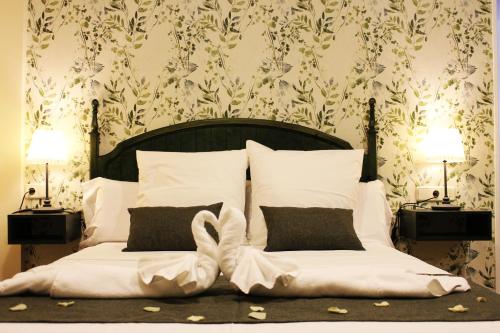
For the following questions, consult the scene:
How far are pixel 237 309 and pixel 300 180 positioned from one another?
4.51ft

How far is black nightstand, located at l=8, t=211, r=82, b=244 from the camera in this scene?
10.0 ft

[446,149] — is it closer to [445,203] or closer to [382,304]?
[445,203]

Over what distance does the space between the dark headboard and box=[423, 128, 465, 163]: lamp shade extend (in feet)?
1.13

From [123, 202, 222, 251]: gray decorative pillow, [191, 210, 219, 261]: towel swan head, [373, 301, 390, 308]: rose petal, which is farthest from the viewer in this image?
[123, 202, 222, 251]: gray decorative pillow

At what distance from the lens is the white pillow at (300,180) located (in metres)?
2.79

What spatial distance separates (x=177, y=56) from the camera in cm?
341

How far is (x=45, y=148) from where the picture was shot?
3104mm

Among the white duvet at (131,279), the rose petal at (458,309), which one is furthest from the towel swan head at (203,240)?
the rose petal at (458,309)

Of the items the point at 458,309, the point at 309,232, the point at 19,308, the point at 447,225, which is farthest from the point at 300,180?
the point at 19,308

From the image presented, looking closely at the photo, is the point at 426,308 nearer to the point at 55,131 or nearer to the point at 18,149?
the point at 55,131

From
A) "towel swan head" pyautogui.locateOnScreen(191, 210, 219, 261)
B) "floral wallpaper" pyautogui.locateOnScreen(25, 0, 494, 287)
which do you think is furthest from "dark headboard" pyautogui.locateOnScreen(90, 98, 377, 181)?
"towel swan head" pyautogui.locateOnScreen(191, 210, 219, 261)

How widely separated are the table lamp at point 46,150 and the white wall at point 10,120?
0.66 ft

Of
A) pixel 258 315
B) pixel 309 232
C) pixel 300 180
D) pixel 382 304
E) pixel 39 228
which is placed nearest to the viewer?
pixel 258 315

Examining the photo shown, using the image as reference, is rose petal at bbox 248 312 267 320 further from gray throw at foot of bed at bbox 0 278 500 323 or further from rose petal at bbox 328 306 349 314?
rose petal at bbox 328 306 349 314
